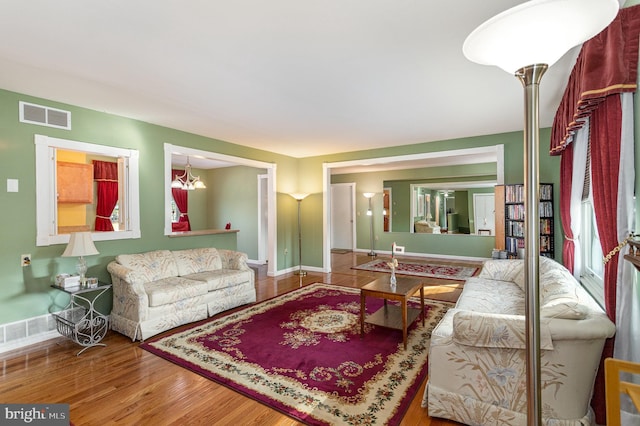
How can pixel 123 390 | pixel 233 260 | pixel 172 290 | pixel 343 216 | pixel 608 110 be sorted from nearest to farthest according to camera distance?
pixel 608 110, pixel 123 390, pixel 172 290, pixel 233 260, pixel 343 216

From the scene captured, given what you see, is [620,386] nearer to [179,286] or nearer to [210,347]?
[210,347]

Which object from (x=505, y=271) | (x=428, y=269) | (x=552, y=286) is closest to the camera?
(x=552, y=286)

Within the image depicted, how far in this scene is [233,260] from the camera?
14.8ft

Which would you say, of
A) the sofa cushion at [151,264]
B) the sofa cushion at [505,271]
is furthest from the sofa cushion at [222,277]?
the sofa cushion at [505,271]

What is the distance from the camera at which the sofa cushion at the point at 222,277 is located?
3.84 m

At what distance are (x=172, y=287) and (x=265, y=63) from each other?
2.53 meters

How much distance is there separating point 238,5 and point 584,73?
6.63ft

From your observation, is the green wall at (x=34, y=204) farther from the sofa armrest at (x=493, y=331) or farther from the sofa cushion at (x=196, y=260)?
the sofa armrest at (x=493, y=331)

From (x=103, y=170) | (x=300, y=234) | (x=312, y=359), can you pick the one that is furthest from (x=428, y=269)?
(x=103, y=170)

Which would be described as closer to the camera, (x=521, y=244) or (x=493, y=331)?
(x=493, y=331)

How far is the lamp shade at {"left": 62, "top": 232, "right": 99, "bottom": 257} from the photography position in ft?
10.1

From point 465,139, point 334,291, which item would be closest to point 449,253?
point 465,139

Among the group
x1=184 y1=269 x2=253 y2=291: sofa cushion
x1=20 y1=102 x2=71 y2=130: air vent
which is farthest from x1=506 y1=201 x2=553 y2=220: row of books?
x1=20 y1=102 x2=71 y2=130: air vent

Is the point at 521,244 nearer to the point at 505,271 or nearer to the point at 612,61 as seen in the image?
the point at 505,271
